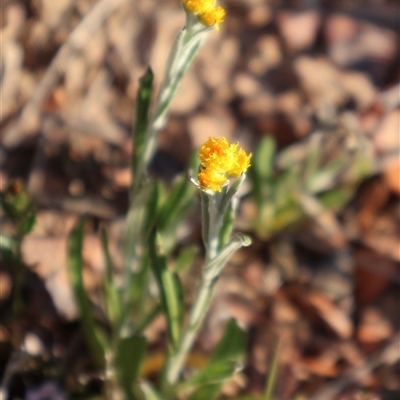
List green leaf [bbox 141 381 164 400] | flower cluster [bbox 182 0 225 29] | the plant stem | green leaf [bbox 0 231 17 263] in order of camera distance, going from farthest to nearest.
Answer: green leaf [bbox 0 231 17 263], green leaf [bbox 141 381 164 400], the plant stem, flower cluster [bbox 182 0 225 29]

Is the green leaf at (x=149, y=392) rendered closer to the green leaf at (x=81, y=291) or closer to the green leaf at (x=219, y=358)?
the green leaf at (x=219, y=358)

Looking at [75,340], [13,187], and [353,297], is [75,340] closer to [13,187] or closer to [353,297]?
[13,187]

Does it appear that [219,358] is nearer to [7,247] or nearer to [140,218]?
[140,218]

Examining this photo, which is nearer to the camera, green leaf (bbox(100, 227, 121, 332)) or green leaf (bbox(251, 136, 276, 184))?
green leaf (bbox(100, 227, 121, 332))

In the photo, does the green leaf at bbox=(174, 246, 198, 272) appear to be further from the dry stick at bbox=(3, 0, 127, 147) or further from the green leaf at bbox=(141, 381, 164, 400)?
the dry stick at bbox=(3, 0, 127, 147)

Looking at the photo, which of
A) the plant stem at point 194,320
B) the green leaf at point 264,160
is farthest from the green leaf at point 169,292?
the green leaf at point 264,160

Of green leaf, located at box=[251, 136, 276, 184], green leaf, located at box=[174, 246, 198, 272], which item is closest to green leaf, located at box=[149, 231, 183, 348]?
green leaf, located at box=[174, 246, 198, 272]
